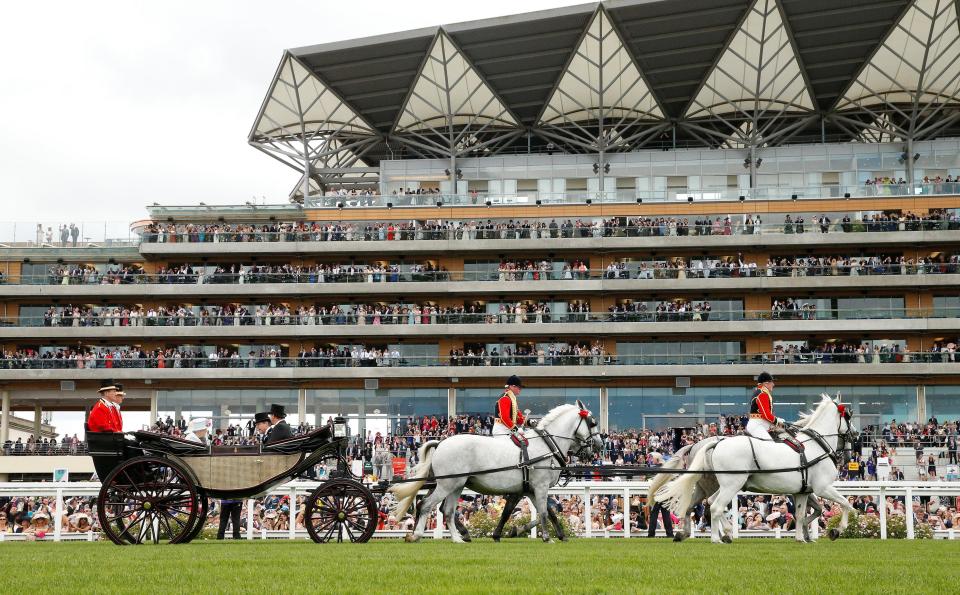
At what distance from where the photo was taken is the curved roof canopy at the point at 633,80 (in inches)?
2389

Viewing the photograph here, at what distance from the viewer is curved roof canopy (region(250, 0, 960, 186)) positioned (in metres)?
60.7

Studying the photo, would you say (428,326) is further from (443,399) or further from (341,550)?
(341,550)

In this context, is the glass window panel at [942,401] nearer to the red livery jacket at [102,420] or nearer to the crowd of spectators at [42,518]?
the crowd of spectators at [42,518]

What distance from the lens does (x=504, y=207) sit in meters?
68.3

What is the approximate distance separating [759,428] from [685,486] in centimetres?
179

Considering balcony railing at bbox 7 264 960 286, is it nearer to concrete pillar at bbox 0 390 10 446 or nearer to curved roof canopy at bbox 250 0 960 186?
concrete pillar at bbox 0 390 10 446

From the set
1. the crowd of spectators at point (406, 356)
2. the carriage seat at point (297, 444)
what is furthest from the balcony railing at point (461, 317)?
the carriage seat at point (297, 444)

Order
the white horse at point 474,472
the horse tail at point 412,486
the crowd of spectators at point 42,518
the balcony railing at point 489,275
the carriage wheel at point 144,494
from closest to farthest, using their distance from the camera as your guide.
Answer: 1. the carriage wheel at point 144,494
2. the horse tail at point 412,486
3. the white horse at point 474,472
4. the crowd of spectators at point 42,518
5. the balcony railing at point 489,275

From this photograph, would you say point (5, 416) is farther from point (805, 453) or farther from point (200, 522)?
point (805, 453)

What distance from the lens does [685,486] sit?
19047mm

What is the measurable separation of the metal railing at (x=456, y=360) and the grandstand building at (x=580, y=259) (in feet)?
0.44

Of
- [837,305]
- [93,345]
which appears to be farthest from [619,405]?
[93,345]

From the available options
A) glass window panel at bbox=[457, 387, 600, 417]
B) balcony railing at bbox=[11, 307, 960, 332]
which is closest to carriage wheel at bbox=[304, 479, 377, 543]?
balcony railing at bbox=[11, 307, 960, 332]

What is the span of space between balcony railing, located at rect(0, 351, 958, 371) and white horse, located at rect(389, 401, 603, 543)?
41816mm
